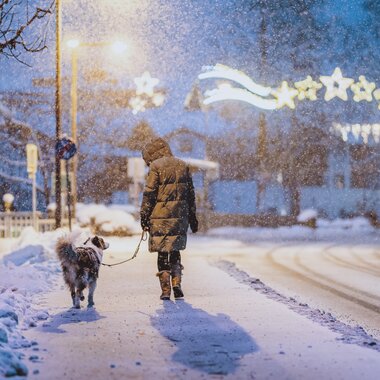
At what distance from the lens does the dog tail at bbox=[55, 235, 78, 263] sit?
7.39 metres

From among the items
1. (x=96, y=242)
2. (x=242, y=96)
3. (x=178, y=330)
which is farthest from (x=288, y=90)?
(x=178, y=330)

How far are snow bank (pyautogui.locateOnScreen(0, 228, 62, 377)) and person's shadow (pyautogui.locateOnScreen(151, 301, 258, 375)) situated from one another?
1.20m

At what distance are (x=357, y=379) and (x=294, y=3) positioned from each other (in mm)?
31918

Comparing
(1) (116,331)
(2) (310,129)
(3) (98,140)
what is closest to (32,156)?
(1) (116,331)

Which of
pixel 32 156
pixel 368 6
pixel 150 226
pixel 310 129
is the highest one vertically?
pixel 368 6

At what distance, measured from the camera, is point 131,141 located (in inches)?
2192

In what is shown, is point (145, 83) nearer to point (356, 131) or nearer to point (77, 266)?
point (356, 131)

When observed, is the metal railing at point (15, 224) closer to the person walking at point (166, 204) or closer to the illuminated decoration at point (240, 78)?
the illuminated decoration at point (240, 78)

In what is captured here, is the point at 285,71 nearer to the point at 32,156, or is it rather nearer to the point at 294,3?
the point at 294,3

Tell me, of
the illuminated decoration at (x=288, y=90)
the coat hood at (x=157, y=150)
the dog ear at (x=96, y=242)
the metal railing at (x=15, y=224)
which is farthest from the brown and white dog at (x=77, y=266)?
the metal railing at (x=15, y=224)

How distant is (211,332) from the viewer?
6113 mm

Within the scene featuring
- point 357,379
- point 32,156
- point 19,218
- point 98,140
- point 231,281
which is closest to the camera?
point 357,379

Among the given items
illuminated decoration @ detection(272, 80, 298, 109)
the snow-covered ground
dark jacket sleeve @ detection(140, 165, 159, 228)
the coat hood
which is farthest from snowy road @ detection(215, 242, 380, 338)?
illuminated decoration @ detection(272, 80, 298, 109)

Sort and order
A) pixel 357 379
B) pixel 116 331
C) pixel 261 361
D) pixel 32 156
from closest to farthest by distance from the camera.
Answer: pixel 357 379 → pixel 261 361 → pixel 116 331 → pixel 32 156
